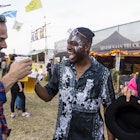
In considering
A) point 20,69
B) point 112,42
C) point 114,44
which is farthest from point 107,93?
point 112,42

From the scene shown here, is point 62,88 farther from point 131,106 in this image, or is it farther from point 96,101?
point 131,106

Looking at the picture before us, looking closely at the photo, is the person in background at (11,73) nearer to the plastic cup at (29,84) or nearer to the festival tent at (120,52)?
the plastic cup at (29,84)

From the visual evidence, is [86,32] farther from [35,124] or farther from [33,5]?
[35,124]

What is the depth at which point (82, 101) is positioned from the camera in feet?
9.09

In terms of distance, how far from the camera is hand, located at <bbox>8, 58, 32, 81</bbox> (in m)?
1.84

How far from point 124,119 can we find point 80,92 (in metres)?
0.84

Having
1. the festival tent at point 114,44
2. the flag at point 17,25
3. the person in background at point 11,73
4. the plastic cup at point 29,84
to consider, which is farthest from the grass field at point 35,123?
the flag at point 17,25

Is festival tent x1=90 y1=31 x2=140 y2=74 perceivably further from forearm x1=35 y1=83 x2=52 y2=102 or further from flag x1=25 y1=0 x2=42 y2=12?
forearm x1=35 y1=83 x2=52 y2=102

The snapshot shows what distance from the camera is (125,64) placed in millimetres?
11555

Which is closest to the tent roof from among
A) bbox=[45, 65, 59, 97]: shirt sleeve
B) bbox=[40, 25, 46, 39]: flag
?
bbox=[40, 25, 46, 39]: flag

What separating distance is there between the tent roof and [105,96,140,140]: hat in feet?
35.8

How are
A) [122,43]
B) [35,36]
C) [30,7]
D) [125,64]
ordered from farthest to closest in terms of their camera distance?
[35,36] → [122,43] → [125,64] → [30,7]

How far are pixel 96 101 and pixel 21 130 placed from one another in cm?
429

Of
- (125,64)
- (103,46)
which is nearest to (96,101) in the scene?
(125,64)
